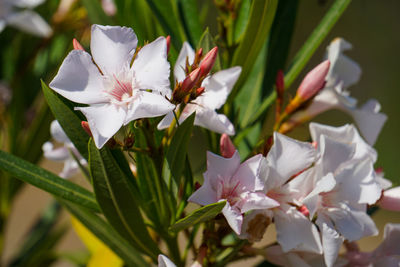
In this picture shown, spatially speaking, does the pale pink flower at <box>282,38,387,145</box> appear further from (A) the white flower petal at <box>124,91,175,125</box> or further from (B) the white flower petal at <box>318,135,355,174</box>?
(A) the white flower petal at <box>124,91,175,125</box>

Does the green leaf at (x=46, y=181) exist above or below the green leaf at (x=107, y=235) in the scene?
above

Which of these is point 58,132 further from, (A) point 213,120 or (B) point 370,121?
(B) point 370,121

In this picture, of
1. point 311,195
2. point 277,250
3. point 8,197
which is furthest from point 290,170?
point 8,197

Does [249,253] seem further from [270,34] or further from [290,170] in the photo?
[270,34]

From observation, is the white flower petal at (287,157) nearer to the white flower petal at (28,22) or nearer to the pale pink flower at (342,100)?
the pale pink flower at (342,100)

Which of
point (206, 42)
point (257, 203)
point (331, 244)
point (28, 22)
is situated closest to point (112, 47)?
point (206, 42)

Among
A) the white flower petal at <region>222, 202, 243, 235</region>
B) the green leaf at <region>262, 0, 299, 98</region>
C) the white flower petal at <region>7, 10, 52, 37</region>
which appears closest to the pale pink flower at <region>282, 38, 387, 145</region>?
the green leaf at <region>262, 0, 299, 98</region>

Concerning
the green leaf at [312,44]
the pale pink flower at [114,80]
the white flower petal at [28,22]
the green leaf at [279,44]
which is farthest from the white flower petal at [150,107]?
the white flower petal at [28,22]
